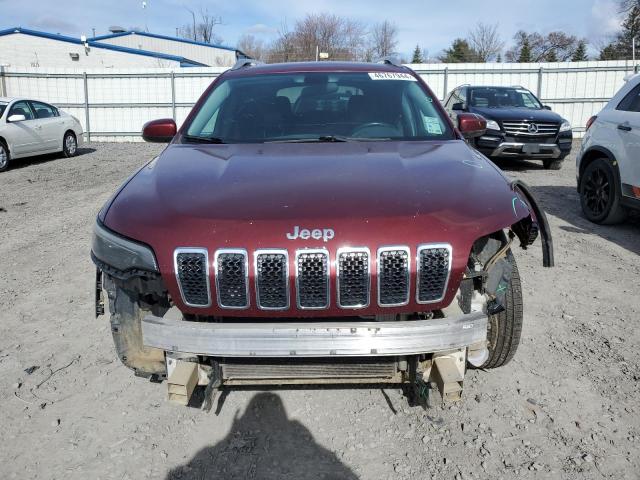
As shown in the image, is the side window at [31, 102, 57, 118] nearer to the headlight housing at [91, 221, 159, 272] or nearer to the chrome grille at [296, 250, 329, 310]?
the headlight housing at [91, 221, 159, 272]

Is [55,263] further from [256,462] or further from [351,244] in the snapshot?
[351,244]

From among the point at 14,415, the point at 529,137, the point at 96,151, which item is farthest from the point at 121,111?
the point at 14,415

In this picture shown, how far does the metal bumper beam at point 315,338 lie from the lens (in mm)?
2098

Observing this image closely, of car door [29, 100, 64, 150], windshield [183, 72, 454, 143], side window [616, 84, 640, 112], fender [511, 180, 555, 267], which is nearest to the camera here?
fender [511, 180, 555, 267]

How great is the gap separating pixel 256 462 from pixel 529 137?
9.64 metres

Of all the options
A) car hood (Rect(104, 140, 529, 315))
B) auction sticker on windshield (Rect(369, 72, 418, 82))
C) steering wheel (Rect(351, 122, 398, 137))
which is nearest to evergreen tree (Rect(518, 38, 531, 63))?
auction sticker on windshield (Rect(369, 72, 418, 82))

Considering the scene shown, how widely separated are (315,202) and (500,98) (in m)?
11.0

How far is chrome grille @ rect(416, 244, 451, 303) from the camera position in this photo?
209 centimetres

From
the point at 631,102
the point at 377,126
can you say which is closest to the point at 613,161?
the point at 631,102

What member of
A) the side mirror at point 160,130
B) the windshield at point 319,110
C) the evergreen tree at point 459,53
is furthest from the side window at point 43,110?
the evergreen tree at point 459,53

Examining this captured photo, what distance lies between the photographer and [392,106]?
3637mm

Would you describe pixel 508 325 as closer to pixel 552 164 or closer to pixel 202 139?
pixel 202 139

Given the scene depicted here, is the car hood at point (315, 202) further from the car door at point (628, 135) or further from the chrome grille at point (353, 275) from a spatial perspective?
the car door at point (628, 135)

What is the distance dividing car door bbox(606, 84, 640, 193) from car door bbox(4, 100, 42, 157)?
11.3m
